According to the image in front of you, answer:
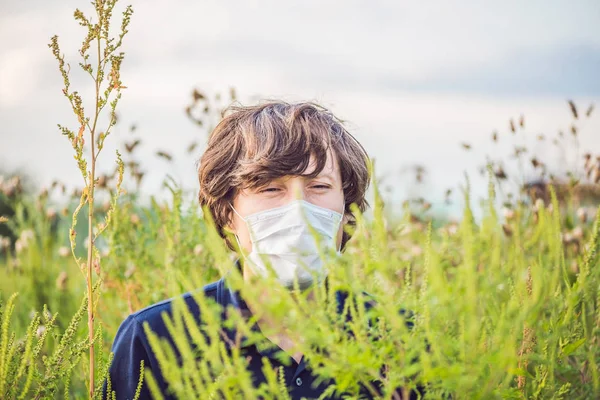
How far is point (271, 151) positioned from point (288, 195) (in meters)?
0.19

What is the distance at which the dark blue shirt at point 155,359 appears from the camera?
2137mm

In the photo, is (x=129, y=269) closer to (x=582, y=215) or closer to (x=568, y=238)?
(x=568, y=238)

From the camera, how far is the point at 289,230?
6.82 ft

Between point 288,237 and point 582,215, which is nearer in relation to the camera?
point 288,237

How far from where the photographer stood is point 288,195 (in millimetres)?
2266

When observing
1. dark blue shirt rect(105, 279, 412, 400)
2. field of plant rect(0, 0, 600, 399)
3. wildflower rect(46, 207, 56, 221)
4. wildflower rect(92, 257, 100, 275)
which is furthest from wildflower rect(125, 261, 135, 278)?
wildflower rect(92, 257, 100, 275)

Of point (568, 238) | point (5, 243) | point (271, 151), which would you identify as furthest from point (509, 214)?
Answer: point (5, 243)

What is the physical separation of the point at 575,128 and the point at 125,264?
2.89 meters

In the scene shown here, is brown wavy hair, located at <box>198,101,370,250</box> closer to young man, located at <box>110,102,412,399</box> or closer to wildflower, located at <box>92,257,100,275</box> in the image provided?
young man, located at <box>110,102,412,399</box>

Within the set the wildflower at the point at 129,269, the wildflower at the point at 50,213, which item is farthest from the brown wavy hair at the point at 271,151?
the wildflower at the point at 50,213

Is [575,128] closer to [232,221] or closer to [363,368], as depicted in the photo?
[232,221]

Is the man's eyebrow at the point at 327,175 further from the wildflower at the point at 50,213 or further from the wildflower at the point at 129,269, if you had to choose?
the wildflower at the point at 50,213

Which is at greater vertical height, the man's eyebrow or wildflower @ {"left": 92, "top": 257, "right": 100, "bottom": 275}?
the man's eyebrow

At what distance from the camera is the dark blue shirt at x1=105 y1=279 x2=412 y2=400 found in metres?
2.14
